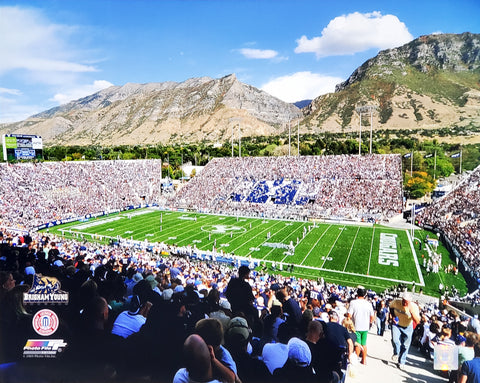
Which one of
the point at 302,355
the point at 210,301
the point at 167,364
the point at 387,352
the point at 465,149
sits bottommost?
the point at 387,352

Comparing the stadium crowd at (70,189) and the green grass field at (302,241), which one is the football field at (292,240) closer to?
the green grass field at (302,241)

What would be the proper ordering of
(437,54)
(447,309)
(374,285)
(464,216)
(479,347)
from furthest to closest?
1. (464,216)
2. (374,285)
3. (447,309)
4. (437,54)
5. (479,347)

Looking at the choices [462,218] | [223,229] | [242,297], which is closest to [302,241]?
[223,229]

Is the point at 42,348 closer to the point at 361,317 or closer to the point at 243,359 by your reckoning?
the point at 243,359

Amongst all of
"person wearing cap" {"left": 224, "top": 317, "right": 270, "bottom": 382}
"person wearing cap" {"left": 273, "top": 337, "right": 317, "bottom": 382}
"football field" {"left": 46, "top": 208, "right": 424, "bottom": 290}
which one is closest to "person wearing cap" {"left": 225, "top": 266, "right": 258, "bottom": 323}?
"person wearing cap" {"left": 224, "top": 317, "right": 270, "bottom": 382}

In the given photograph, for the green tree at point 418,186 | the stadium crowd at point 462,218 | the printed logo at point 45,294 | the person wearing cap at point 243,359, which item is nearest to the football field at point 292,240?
the stadium crowd at point 462,218

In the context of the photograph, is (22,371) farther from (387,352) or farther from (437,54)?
(437,54)

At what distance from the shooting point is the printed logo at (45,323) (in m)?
4.21

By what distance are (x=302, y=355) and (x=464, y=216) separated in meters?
21.6

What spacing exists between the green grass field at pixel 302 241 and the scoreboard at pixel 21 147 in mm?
7522

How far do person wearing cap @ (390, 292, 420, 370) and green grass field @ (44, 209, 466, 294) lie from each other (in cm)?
1032

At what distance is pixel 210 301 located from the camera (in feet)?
13.9

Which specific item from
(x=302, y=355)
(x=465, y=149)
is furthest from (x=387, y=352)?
(x=465, y=149)

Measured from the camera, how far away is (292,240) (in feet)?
69.3
